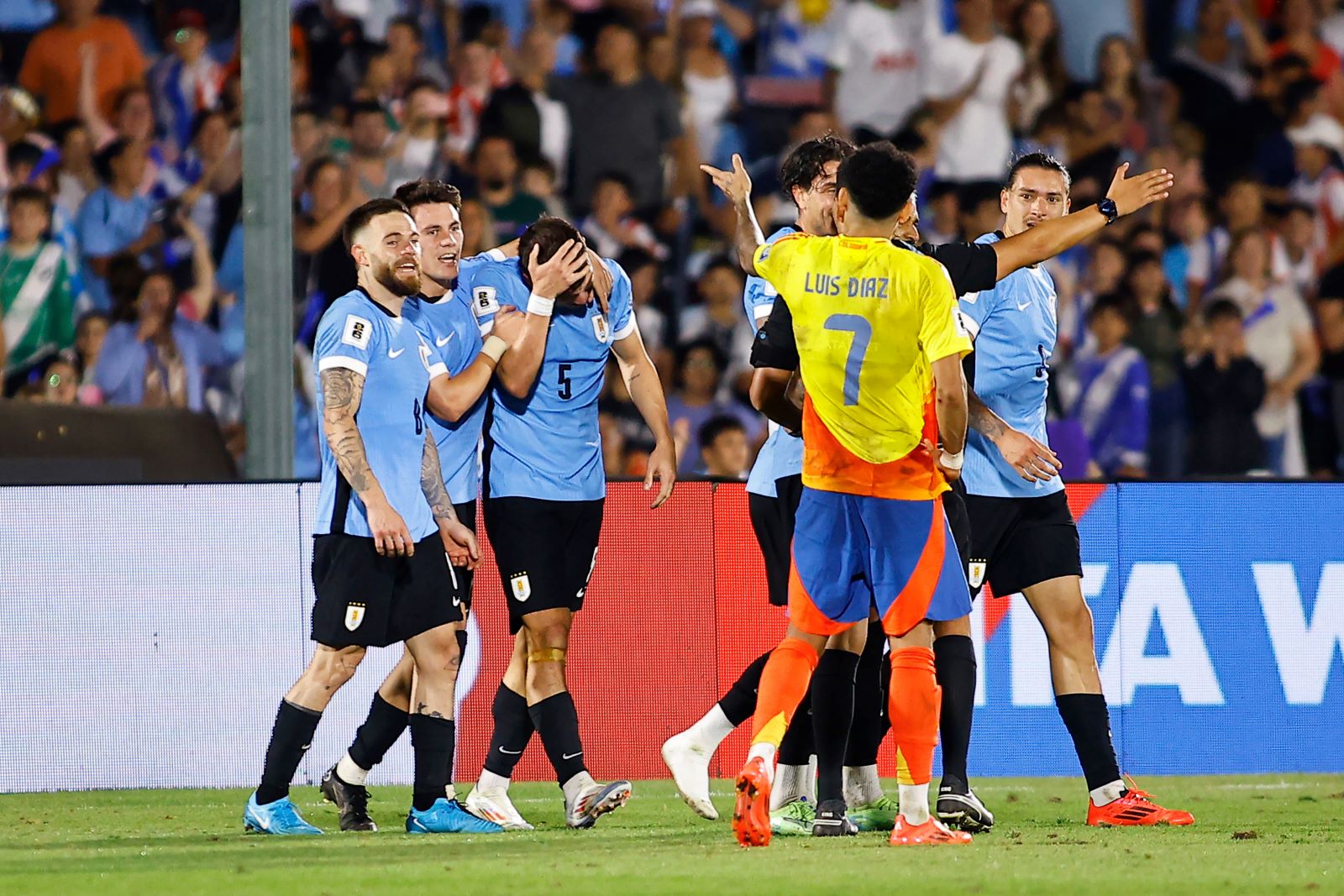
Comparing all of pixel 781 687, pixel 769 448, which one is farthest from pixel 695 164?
pixel 781 687

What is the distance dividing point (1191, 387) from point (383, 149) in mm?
5239

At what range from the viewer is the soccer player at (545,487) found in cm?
650

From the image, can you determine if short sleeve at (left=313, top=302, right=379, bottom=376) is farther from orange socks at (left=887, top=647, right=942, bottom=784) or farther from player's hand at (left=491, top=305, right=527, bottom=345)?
orange socks at (left=887, top=647, right=942, bottom=784)

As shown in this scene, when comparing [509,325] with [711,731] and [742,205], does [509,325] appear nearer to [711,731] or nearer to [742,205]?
[742,205]

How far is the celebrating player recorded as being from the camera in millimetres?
6516

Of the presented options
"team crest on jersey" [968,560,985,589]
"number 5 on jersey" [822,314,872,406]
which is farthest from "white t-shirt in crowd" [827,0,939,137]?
"number 5 on jersey" [822,314,872,406]

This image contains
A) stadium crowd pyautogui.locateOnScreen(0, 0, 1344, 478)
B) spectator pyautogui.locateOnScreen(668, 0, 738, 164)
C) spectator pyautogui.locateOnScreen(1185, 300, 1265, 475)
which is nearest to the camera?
stadium crowd pyautogui.locateOnScreen(0, 0, 1344, 478)

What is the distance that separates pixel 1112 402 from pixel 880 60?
2924 mm

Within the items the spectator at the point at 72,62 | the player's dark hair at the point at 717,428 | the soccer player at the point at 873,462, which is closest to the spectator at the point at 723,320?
the player's dark hair at the point at 717,428

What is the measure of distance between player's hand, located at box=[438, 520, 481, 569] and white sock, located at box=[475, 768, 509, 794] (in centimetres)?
76

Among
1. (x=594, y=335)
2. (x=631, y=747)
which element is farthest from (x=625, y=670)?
(x=594, y=335)

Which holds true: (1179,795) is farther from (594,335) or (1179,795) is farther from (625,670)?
(594,335)

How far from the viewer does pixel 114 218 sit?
38.0ft

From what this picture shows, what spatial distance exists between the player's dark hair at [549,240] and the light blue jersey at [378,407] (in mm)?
564
